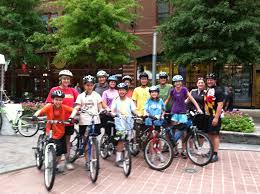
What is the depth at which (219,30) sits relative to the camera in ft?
53.0

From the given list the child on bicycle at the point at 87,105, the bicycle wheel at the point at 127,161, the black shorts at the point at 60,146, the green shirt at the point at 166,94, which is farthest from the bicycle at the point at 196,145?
the black shorts at the point at 60,146

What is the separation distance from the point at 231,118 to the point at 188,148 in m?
3.60

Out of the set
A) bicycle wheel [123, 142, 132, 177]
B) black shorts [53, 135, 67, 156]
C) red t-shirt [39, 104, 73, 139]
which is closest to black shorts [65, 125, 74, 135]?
black shorts [53, 135, 67, 156]

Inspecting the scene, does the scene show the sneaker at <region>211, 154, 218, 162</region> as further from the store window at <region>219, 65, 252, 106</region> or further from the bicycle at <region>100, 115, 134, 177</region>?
the store window at <region>219, 65, 252, 106</region>

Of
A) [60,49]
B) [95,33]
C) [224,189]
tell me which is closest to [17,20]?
[60,49]

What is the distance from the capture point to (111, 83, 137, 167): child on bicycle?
7510mm

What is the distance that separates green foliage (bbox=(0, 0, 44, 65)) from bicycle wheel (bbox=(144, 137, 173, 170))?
651 inches

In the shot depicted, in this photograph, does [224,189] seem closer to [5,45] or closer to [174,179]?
[174,179]

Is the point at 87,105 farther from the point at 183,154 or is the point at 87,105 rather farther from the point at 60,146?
the point at 183,154

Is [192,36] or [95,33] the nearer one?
[192,36]

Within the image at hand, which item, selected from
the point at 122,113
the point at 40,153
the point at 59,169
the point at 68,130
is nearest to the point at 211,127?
the point at 122,113

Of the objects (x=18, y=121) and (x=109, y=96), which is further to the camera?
(x=18, y=121)

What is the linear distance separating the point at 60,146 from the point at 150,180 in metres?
1.68

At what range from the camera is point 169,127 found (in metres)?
8.36
